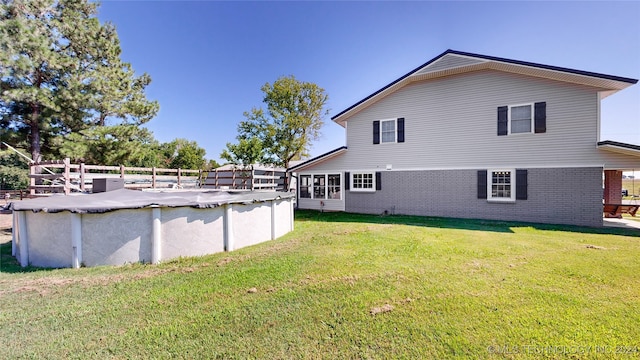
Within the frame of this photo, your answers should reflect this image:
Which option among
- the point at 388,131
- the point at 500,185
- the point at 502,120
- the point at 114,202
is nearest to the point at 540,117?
the point at 502,120

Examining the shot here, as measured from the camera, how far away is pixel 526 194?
33.2 ft

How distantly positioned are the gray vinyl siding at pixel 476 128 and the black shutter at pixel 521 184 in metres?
0.30

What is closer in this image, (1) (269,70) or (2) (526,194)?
(2) (526,194)

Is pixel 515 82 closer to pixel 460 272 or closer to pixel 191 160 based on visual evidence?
pixel 460 272

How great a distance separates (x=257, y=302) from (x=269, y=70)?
2137 centimetres

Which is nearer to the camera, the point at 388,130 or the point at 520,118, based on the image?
the point at 520,118

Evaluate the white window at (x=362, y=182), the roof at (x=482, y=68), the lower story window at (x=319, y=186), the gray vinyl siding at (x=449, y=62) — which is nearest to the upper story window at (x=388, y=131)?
the roof at (x=482, y=68)

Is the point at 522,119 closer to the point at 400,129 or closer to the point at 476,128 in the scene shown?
the point at 476,128

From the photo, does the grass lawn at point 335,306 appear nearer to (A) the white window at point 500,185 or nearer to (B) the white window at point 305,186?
(A) the white window at point 500,185

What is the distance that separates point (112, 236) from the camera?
501 cm

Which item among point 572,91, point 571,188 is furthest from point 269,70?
point 571,188

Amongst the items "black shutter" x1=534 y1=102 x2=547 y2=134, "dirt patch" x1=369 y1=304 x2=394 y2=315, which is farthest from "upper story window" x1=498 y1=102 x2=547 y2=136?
"dirt patch" x1=369 y1=304 x2=394 y2=315

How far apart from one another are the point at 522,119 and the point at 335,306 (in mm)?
11651

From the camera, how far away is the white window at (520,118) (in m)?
10.2
